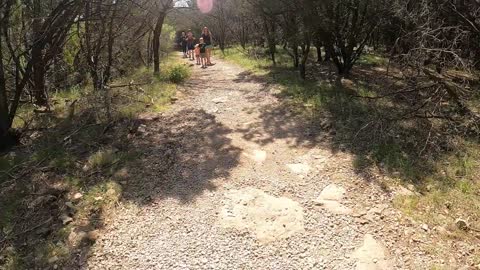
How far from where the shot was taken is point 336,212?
13.7 feet

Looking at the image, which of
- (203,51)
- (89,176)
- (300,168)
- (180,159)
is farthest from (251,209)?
(203,51)

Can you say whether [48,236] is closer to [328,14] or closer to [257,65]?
[328,14]

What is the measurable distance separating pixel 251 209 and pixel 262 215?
173 mm

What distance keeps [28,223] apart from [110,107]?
355 cm

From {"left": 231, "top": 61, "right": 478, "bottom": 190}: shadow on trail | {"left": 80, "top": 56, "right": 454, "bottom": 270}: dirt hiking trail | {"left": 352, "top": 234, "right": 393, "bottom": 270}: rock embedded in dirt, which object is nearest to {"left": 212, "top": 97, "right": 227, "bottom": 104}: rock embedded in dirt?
{"left": 231, "top": 61, "right": 478, "bottom": 190}: shadow on trail

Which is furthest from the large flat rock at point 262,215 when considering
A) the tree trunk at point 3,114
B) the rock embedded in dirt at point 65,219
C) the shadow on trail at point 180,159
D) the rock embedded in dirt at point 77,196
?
the tree trunk at point 3,114

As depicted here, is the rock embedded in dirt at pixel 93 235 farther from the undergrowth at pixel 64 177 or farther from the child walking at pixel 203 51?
the child walking at pixel 203 51

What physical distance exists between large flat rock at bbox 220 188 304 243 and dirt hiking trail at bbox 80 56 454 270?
0.04 ft

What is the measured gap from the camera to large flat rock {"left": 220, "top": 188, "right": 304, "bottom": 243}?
155 inches

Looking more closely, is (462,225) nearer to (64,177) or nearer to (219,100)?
(64,177)

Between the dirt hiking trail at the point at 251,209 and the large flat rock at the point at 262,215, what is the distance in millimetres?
11

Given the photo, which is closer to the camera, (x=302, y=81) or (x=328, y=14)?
(x=328, y=14)

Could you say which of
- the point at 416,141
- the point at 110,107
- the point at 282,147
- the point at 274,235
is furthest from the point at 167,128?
the point at 416,141

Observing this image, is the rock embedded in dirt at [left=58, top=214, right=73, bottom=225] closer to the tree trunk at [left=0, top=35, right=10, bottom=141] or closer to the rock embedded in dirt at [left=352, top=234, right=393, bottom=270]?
the tree trunk at [left=0, top=35, right=10, bottom=141]
